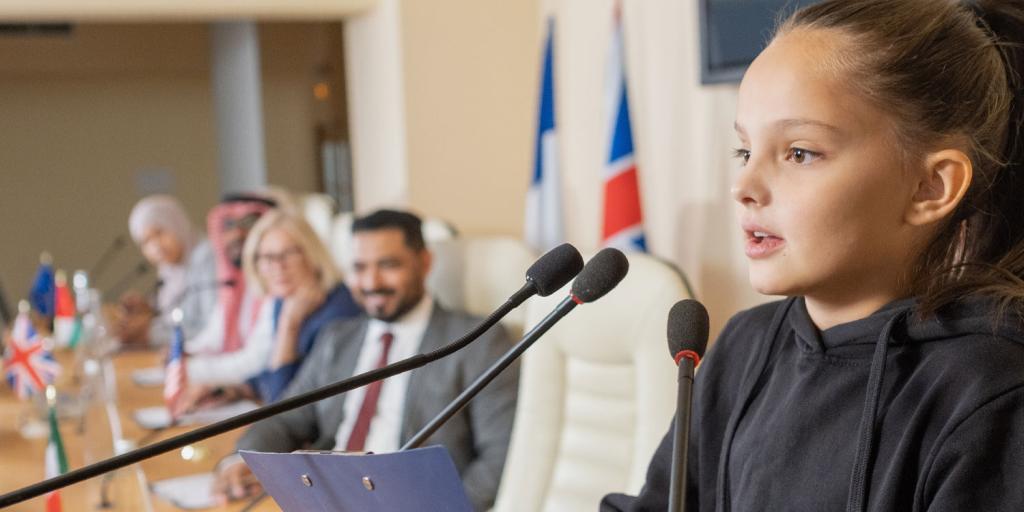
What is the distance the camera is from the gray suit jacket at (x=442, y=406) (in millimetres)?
2725

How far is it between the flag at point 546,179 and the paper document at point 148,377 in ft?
4.86

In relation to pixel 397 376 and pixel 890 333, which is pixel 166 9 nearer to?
pixel 397 376

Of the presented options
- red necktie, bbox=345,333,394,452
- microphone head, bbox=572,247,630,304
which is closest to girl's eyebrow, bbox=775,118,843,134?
microphone head, bbox=572,247,630,304

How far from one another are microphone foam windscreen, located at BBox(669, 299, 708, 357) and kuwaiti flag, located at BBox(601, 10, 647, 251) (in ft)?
6.56

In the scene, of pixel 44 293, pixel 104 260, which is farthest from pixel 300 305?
pixel 104 260

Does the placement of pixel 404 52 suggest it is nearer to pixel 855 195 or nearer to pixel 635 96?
pixel 635 96

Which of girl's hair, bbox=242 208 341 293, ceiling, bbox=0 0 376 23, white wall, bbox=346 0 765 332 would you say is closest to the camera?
white wall, bbox=346 0 765 332

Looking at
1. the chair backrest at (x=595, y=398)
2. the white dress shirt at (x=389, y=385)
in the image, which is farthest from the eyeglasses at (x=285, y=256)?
the chair backrest at (x=595, y=398)

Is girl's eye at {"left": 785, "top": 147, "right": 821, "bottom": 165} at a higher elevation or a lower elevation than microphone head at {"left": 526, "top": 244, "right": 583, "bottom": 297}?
higher

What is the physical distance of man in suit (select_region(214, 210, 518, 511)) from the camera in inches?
109

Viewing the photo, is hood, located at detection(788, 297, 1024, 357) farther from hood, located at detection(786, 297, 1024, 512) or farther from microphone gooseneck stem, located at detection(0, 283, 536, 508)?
microphone gooseneck stem, located at detection(0, 283, 536, 508)

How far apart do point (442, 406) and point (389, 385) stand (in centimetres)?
20

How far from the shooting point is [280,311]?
4.09 m

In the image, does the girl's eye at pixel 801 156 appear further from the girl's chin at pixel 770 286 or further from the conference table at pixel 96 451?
the conference table at pixel 96 451
